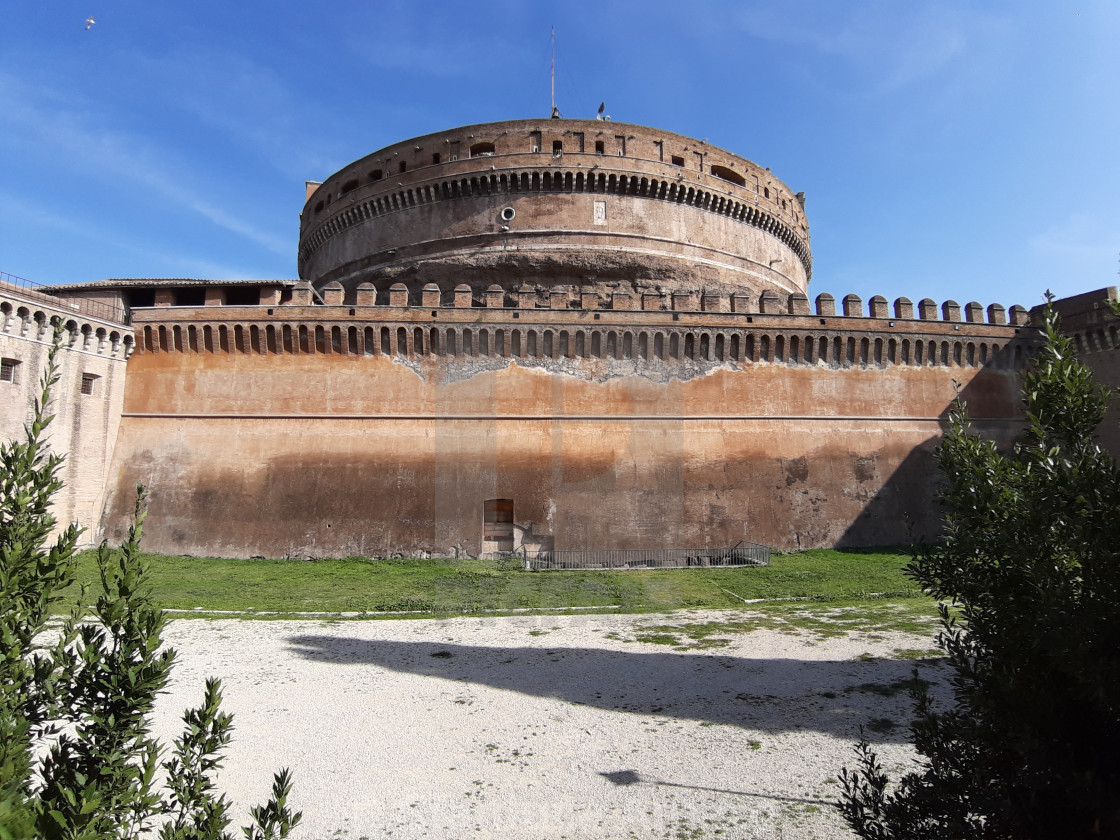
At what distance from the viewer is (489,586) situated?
13516 mm

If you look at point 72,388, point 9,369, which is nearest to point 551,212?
point 72,388

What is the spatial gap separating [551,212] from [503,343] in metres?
6.51

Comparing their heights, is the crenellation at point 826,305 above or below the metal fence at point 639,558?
above

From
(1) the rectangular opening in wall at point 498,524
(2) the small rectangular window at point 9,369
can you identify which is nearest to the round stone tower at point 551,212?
(1) the rectangular opening in wall at point 498,524

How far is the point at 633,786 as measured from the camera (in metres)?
4.89

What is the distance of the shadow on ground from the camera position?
20.5ft

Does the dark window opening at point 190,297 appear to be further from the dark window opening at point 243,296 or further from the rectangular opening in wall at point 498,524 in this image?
the rectangular opening in wall at point 498,524

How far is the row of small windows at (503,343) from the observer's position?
17016mm

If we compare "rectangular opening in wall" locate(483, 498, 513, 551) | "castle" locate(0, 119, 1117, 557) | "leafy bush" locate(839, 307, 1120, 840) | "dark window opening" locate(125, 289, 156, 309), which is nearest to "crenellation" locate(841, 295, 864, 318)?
"castle" locate(0, 119, 1117, 557)

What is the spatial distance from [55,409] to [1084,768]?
19.8m

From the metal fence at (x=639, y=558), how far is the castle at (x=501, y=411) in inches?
12.4

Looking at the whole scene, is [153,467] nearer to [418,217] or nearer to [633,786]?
[418,217]

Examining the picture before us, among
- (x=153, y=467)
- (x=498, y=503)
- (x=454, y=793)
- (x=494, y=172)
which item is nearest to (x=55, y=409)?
(x=153, y=467)

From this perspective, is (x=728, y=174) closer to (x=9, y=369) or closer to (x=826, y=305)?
(x=826, y=305)
